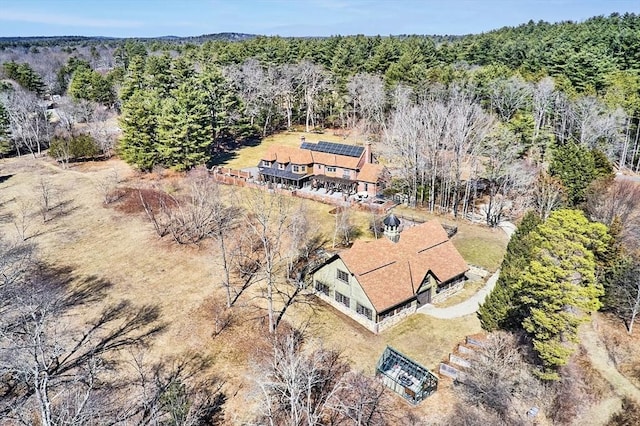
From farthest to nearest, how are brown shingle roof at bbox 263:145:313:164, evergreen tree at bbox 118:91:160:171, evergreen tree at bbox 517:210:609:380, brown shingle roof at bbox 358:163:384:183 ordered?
evergreen tree at bbox 118:91:160:171 < brown shingle roof at bbox 263:145:313:164 < brown shingle roof at bbox 358:163:384:183 < evergreen tree at bbox 517:210:609:380

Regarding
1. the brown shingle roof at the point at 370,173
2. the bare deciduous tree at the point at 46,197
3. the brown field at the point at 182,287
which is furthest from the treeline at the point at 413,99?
the bare deciduous tree at the point at 46,197

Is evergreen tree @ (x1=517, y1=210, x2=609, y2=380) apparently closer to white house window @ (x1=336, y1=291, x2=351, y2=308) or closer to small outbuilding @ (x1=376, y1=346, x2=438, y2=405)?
small outbuilding @ (x1=376, y1=346, x2=438, y2=405)

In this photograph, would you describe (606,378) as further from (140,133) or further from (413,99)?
(140,133)

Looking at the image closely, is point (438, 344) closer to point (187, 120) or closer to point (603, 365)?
point (603, 365)

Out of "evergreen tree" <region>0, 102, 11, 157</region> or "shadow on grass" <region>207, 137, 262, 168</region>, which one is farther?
"shadow on grass" <region>207, 137, 262, 168</region>

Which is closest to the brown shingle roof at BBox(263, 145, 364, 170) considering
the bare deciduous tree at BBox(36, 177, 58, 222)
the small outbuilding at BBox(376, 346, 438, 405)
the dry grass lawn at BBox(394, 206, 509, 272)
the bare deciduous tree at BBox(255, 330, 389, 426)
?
the dry grass lawn at BBox(394, 206, 509, 272)

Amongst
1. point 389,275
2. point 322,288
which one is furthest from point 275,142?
point 389,275

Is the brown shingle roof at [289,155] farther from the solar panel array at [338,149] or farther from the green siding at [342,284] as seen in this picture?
the green siding at [342,284]
